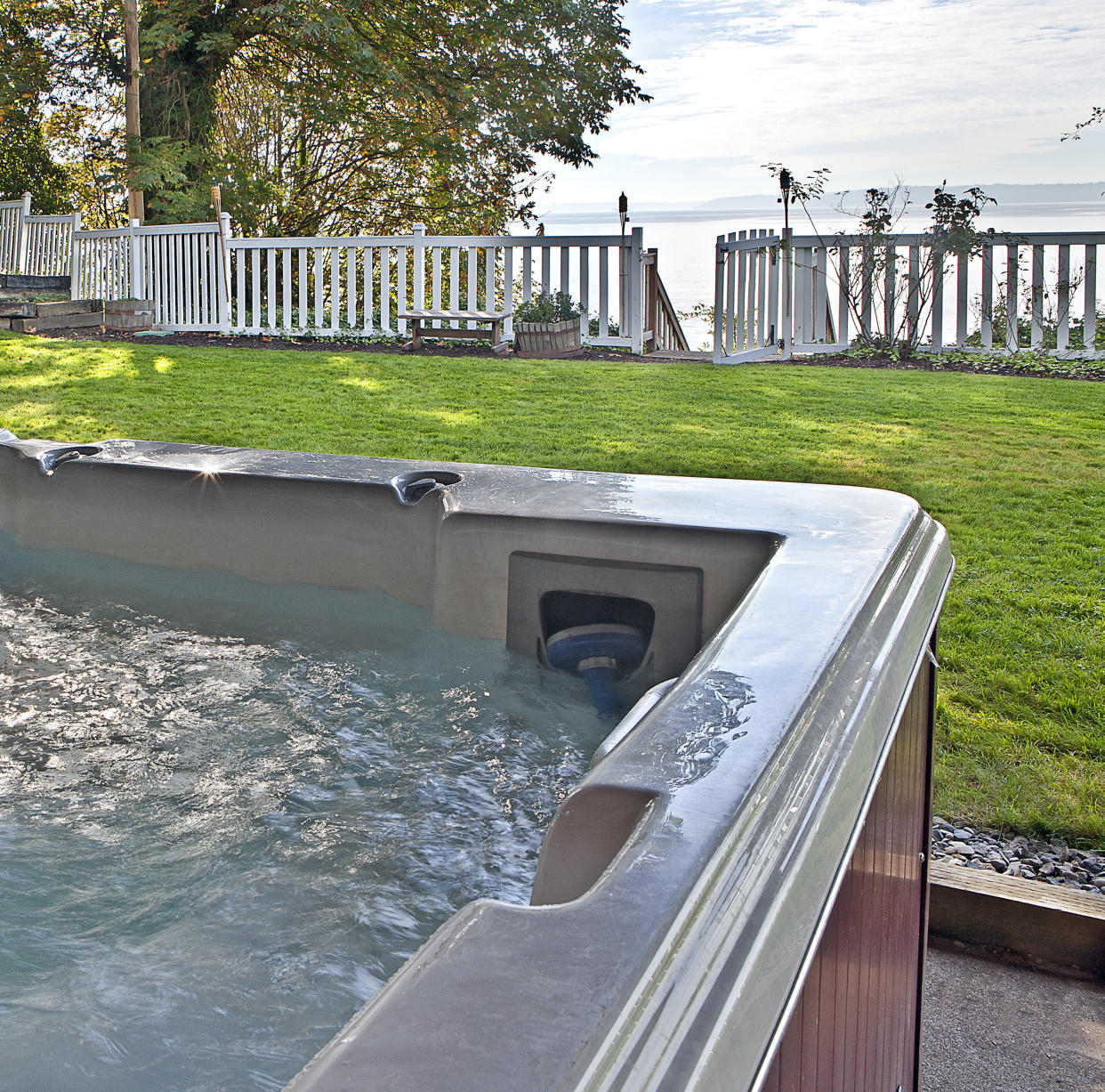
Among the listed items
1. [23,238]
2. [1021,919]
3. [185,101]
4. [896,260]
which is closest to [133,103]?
[185,101]

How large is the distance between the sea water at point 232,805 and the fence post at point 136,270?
8.41 m

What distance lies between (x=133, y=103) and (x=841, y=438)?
29.2ft

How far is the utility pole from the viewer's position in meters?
10.3

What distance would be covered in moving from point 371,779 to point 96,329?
8446mm

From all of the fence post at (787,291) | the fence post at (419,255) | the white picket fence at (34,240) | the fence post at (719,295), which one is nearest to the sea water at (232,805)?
the fence post at (719,295)

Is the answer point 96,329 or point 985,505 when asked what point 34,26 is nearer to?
point 96,329

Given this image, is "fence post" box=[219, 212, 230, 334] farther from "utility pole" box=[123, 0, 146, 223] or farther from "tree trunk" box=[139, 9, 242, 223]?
"tree trunk" box=[139, 9, 242, 223]

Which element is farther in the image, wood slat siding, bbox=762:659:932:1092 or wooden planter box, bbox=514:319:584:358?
wooden planter box, bbox=514:319:584:358

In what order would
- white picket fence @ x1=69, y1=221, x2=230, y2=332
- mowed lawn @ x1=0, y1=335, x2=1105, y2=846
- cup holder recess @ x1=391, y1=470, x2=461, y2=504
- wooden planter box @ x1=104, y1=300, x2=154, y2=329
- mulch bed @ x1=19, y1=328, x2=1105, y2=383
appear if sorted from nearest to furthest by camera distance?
cup holder recess @ x1=391, y1=470, x2=461, y2=504, mowed lawn @ x1=0, y1=335, x2=1105, y2=846, mulch bed @ x1=19, y1=328, x2=1105, y2=383, wooden planter box @ x1=104, y1=300, x2=154, y2=329, white picket fence @ x1=69, y1=221, x2=230, y2=332

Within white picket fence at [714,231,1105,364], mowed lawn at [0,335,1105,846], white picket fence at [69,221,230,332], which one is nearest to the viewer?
mowed lawn at [0,335,1105,846]

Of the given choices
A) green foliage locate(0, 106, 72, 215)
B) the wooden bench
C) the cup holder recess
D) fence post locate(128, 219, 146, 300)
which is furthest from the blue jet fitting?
green foliage locate(0, 106, 72, 215)

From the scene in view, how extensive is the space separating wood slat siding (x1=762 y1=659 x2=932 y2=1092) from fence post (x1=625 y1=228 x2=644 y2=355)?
6.92 metres

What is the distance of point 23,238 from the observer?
Answer: 38.8 feet

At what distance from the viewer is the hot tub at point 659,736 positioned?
608 millimetres
